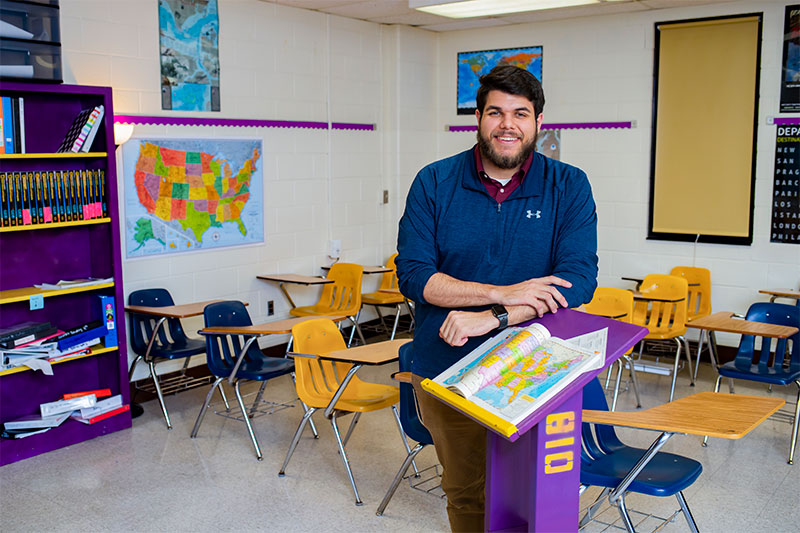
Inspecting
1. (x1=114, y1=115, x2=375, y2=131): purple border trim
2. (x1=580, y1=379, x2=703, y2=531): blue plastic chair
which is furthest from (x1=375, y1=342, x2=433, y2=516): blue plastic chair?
(x1=114, y1=115, x2=375, y2=131): purple border trim

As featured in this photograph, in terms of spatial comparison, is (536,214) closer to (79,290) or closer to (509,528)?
(509,528)

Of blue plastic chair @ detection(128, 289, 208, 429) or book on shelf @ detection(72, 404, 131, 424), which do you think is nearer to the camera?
book on shelf @ detection(72, 404, 131, 424)

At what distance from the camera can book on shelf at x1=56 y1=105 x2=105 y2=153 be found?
187 inches

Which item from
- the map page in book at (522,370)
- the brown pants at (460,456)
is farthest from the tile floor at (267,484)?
the map page in book at (522,370)

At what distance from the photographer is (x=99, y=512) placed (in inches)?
154

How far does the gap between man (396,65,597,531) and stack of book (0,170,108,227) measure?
3.07 m

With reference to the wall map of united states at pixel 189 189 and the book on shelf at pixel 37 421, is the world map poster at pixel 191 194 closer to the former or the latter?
the wall map of united states at pixel 189 189

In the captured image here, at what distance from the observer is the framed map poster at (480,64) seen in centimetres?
781

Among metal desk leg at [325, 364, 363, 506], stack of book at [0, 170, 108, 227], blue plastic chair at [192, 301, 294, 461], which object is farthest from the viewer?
blue plastic chair at [192, 301, 294, 461]

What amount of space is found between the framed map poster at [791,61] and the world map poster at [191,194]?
434 centimetres

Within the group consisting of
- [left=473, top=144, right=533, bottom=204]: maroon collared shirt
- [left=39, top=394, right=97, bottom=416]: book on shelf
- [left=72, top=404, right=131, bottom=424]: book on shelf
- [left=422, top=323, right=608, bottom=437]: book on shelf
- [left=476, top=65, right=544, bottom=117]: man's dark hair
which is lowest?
[left=72, top=404, right=131, bottom=424]: book on shelf

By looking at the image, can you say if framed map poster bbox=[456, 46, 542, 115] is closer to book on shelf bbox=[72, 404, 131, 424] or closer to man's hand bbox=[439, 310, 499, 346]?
book on shelf bbox=[72, 404, 131, 424]

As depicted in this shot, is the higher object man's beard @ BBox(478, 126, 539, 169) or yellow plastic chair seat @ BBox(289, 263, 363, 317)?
man's beard @ BBox(478, 126, 539, 169)

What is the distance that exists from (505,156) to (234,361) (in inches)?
131
